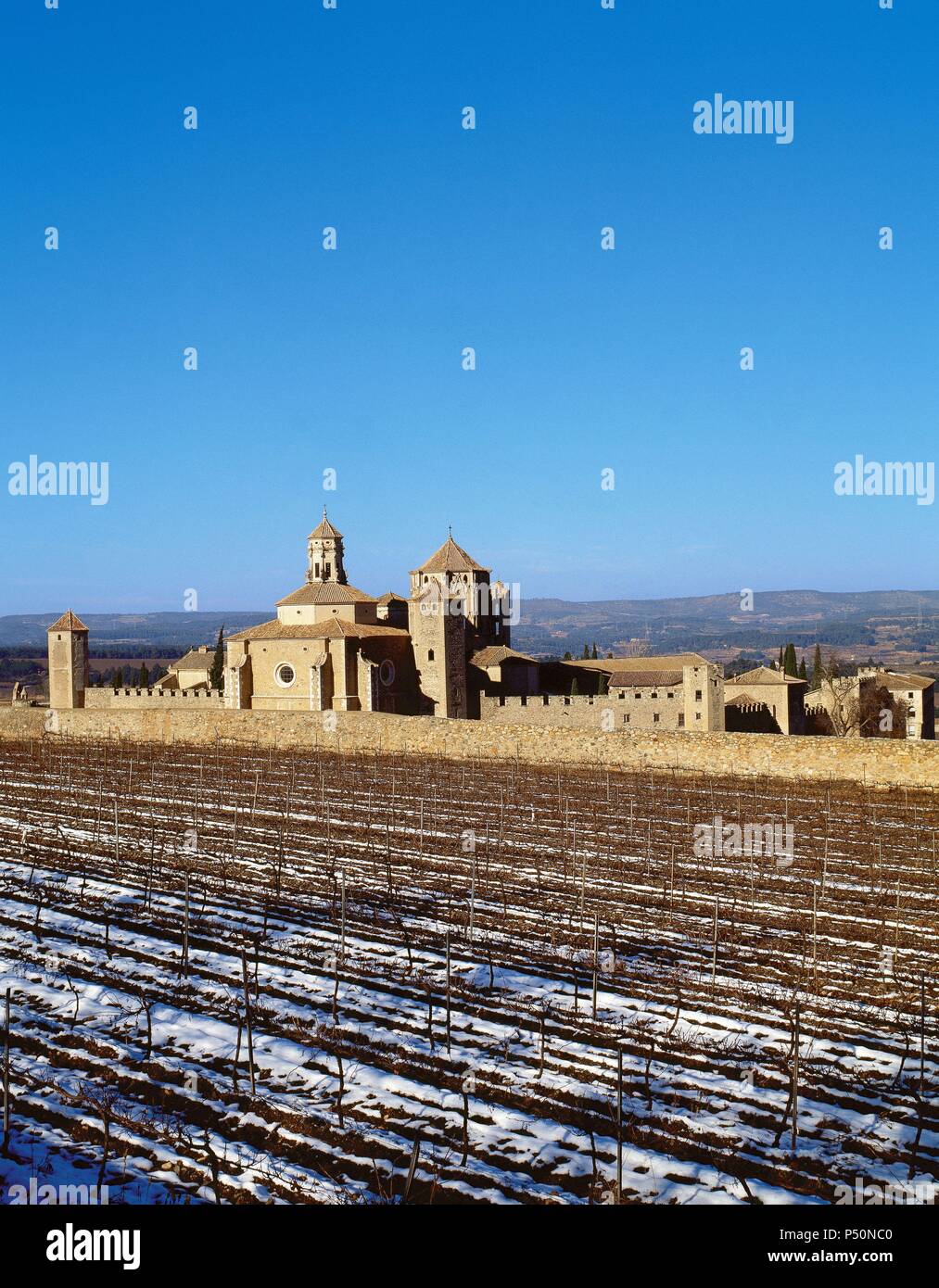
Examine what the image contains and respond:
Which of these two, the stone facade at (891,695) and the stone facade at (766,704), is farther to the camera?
the stone facade at (891,695)

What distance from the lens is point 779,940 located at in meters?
14.7

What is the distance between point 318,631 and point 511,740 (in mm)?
12897

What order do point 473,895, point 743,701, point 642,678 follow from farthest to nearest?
1. point 642,678
2. point 743,701
3. point 473,895

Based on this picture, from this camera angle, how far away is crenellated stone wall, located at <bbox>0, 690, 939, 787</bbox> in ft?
91.5

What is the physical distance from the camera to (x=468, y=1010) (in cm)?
1205

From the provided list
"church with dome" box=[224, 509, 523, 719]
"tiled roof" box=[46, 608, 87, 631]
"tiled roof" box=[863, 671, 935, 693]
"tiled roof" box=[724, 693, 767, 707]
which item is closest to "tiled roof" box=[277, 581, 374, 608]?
"church with dome" box=[224, 509, 523, 719]

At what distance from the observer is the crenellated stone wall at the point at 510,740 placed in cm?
2789

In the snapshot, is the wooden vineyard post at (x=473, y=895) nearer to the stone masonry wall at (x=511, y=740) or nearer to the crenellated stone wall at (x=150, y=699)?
the stone masonry wall at (x=511, y=740)

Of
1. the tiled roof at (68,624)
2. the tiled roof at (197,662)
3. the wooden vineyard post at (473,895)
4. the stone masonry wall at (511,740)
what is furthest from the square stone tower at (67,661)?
the wooden vineyard post at (473,895)

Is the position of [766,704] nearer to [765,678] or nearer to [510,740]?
→ [765,678]

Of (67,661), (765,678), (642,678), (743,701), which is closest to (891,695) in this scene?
(765,678)

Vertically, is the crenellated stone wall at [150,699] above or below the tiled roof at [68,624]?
below

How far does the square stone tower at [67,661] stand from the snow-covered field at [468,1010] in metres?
27.7

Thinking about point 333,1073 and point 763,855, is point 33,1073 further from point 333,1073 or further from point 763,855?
point 763,855
